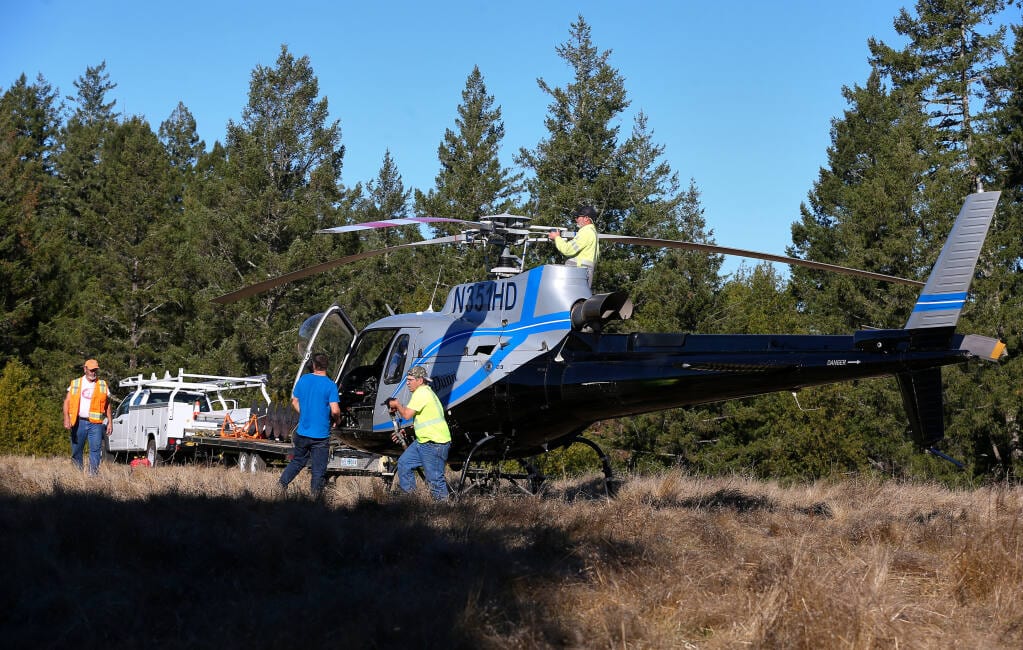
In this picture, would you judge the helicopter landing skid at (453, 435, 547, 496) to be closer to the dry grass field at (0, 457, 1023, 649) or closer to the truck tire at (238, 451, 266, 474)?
the dry grass field at (0, 457, 1023, 649)

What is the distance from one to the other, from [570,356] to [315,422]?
3028 mm

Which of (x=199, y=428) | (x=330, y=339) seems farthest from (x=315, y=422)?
(x=199, y=428)

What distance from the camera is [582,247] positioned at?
11344 millimetres

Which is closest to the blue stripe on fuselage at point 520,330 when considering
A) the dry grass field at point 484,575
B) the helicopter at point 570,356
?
the helicopter at point 570,356

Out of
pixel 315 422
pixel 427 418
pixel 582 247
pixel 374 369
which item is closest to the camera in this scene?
pixel 427 418

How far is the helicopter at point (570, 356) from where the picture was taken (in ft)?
29.3

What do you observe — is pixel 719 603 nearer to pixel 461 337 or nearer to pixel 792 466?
pixel 461 337

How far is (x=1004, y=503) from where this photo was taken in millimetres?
10727

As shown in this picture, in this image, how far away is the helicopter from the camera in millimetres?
8922

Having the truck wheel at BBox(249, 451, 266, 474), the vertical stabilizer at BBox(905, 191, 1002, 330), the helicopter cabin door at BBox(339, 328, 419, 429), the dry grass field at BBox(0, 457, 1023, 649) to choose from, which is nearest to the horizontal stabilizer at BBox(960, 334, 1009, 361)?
the vertical stabilizer at BBox(905, 191, 1002, 330)

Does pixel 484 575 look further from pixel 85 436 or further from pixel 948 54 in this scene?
pixel 948 54

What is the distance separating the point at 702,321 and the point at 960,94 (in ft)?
50.8

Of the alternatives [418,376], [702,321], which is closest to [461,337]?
[418,376]

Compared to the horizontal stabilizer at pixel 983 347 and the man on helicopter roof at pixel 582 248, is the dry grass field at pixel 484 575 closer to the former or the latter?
the horizontal stabilizer at pixel 983 347
